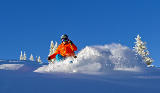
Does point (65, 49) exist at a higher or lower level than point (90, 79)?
higher

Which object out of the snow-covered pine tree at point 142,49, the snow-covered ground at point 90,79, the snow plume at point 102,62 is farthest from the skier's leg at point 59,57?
the snow-covered pine tree at point 142,49

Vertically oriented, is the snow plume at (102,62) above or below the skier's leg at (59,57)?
below

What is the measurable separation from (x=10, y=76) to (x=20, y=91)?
871 mm

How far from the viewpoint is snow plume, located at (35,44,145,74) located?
191 inches

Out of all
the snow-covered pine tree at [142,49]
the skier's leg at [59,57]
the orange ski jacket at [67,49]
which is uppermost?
the snow-covered pine tree at [142,49]

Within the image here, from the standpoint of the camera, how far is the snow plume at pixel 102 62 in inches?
191

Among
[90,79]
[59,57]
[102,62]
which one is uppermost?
[59,57]

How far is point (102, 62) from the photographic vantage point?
16.8 feet

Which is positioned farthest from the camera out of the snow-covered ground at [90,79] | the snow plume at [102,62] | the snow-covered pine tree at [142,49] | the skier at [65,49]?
the snow-covered pine tree at [142,49]

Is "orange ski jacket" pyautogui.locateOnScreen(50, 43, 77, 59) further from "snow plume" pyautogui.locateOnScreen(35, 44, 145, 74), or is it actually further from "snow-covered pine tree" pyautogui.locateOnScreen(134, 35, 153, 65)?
"snow-covered pine tree" pyautogui.locateOnScreen(134, 35, 153, 65)

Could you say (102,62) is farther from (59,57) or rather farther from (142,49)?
(142,49)

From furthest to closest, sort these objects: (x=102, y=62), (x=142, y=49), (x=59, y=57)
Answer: (x=142, y=49) < (x=59, y=57) < (x=102, y=62)

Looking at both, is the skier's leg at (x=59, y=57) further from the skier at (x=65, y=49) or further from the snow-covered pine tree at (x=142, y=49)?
the snow-covered pine tree at (x=142, y=49)

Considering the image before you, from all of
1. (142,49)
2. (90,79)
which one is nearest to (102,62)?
(90,79)
